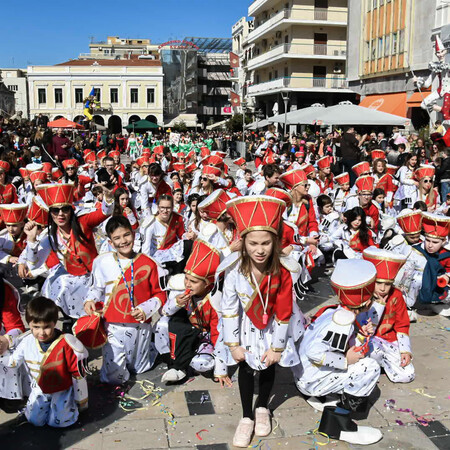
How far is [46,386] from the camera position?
413cm

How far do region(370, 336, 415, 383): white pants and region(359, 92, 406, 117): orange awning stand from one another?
2572 centimetres

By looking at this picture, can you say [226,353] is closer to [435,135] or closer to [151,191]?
[151,191]

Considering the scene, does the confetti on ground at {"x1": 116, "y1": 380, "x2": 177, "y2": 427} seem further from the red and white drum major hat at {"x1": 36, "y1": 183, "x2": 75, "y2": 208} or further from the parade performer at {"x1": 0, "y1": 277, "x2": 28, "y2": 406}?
the red and white drum major hat at {"x1": 36, "y1": 183, "x2": 75, "y2": 208}

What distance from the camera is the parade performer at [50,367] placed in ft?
13.4

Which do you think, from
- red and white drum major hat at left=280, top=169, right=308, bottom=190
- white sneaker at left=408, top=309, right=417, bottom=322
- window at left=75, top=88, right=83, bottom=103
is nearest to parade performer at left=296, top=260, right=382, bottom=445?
white sneaker at left=408, top=309, right=417, bottom=322

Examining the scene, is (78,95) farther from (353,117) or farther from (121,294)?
(121,294)

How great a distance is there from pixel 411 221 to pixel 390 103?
25.2 meters

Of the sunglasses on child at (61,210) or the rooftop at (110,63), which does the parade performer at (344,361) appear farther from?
the rooftop at (110,63)

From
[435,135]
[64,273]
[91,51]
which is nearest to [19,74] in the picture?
[91,51]

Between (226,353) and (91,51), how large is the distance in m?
116

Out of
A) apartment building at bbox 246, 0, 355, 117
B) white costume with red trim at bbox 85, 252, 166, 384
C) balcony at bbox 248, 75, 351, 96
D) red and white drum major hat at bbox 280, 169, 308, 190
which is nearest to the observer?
white costume with red trim at bbox 85, 252, 166, 384

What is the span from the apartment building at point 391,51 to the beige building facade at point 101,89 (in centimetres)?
4166

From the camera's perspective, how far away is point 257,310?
394cm

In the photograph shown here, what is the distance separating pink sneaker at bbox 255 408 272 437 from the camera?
4109 mm
